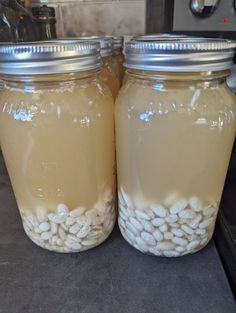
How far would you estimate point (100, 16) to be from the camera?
78cm

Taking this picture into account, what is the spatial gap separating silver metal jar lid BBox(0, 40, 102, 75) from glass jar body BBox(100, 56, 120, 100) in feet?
0.52

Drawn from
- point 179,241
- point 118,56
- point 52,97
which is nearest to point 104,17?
point 118,56

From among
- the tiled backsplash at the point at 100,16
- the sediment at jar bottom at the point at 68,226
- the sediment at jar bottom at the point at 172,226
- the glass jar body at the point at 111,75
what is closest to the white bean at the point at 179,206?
the sediment at jar bottom at the point at 172,226

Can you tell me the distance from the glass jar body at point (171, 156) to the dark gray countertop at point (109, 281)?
Result: 0.09 feet

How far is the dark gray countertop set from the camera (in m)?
0.34

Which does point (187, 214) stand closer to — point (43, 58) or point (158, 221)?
point (158, 221)

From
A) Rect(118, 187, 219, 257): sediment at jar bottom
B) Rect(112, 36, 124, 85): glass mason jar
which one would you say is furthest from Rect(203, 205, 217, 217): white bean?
Rect(112, 36, 124, 85): glass mason jar

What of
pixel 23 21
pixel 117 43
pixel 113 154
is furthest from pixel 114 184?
pixel 23 21

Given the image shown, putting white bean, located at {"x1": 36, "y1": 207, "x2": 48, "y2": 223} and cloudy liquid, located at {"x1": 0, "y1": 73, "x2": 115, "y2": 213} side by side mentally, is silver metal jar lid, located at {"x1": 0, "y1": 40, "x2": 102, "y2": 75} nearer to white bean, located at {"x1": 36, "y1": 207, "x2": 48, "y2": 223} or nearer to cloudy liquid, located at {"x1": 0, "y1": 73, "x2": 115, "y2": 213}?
cloudy liquid, located at {"x1": 0, "y1": 73, "x2": 115, "y2": 213}

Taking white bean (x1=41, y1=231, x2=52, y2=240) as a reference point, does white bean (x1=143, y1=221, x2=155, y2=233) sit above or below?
above

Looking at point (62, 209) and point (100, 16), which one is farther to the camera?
point (100, 16)

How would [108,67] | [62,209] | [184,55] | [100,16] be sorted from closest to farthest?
[184,55] < [62,209] < [108,67] < [100,16]

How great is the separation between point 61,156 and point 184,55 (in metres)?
0.19

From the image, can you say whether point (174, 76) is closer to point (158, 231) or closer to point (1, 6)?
point (158, 231)
